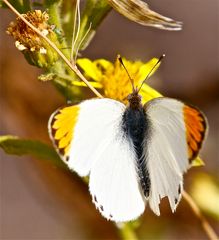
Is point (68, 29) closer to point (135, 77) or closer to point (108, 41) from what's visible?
point (135, 77)

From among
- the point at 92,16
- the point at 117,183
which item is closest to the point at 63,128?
the point at 117,183

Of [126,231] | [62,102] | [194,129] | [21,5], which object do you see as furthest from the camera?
[62,102]

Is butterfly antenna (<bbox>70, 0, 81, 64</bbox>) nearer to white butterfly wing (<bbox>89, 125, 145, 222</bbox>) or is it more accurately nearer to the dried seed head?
the dried seed head

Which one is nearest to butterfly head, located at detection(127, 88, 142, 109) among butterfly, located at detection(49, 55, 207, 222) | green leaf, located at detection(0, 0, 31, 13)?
butterfly, located at detection(49, 55, 207, 222)

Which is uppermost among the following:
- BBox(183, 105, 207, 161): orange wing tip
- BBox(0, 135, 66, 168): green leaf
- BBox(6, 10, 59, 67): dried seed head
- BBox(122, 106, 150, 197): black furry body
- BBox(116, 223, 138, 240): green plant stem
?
BBox(6, 10, 59, 67): dried seed head

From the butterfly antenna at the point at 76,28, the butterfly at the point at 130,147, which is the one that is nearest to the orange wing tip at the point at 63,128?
the butterfly at the point at 130,147

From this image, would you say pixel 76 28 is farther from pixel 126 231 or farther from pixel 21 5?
pixel 126 231

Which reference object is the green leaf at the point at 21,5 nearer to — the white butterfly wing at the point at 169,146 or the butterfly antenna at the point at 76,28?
the butterfly antenna at the point at 76,28
